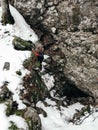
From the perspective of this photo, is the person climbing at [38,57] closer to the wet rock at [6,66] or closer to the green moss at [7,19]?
the wet rock at [6,66]

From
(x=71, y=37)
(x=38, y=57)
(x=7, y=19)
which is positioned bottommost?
(x=38, y=57)

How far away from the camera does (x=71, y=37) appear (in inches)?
755

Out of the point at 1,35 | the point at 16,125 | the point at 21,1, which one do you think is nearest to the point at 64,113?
the point at 16,125

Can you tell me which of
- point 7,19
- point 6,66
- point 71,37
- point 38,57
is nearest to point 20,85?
point 6,66

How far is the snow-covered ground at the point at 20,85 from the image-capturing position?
47.0 ft

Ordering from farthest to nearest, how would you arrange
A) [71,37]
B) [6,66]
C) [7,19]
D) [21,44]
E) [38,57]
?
[7,19] → [71,37] → [21,44] → [38,57] → [6,66]

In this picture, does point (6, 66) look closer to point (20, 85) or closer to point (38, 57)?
point (20, 85)

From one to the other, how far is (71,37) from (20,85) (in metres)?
5.21

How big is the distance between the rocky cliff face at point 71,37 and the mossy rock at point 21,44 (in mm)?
1472

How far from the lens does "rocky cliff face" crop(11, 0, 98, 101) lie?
18.5 meters

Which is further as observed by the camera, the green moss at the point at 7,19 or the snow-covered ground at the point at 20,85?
the green moss at the point at 7,19

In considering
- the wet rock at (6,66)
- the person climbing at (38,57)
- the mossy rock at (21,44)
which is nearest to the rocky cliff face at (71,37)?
the person climbing at (38,57)

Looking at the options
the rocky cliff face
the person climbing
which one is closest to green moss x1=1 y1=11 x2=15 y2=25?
the rocky cliff face

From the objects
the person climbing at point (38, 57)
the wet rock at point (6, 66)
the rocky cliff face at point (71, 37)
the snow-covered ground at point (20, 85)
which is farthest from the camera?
the rocky cliff face at point (71, 37)
